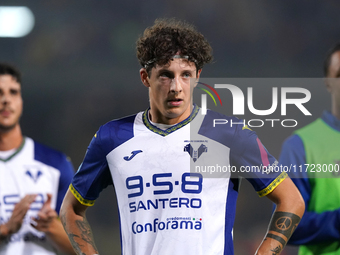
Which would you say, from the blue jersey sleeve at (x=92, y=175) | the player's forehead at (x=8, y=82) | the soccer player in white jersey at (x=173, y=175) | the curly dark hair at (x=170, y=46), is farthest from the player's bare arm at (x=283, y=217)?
the player's forehead at (x=8, y=82)

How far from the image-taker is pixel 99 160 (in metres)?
2.50

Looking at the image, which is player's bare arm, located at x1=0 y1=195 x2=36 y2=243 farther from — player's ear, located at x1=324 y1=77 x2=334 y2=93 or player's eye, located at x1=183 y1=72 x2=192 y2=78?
player's ear, located at x1=324 y1=77 x2=334 y2=93

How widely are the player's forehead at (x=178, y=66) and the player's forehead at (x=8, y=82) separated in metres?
2.43

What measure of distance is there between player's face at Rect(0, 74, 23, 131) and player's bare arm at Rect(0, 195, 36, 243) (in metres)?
0.82

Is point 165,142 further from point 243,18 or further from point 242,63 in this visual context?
point 243,18

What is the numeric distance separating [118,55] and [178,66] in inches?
125

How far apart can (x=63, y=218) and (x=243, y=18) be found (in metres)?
4.05

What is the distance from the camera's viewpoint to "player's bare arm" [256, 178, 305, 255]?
7.48 feet

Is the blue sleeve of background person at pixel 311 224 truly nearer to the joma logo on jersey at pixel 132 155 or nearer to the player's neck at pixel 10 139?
the joma logo on jersey at pixel 132 155

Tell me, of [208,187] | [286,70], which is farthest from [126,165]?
[286,70]

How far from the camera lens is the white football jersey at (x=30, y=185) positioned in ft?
12.9

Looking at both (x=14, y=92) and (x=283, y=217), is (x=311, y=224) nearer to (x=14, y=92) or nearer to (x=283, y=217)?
(x=283, y=217)

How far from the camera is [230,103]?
3479mm

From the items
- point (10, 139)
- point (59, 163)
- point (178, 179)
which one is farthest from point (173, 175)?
point (10, 139)
